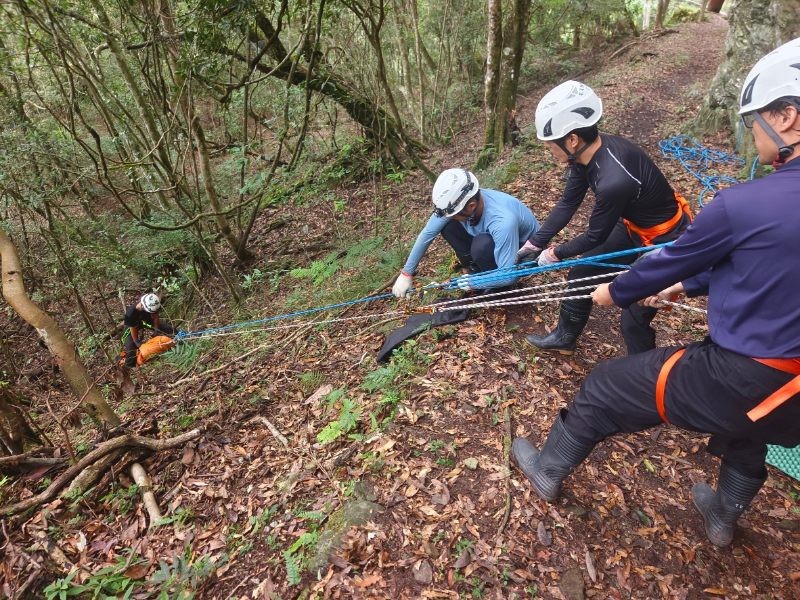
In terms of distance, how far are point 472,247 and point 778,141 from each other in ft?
9.13

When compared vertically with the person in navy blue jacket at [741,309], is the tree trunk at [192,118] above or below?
above

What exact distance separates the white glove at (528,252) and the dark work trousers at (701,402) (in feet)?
6.41

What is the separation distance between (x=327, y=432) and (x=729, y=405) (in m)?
2.90

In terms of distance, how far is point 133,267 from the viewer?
342 inches

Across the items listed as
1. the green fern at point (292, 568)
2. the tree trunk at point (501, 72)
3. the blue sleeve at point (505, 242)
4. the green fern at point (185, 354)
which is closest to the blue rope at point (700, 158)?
the tree trunk at point (501, 72)

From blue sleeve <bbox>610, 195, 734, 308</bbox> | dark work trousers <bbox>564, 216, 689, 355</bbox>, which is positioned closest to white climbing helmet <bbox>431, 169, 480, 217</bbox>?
dark work trousers <bbox>564, 216, 689, 355</bbox>

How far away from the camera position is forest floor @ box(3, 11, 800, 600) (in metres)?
2.68

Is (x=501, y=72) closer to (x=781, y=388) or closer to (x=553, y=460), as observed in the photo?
(x=553, y=460)

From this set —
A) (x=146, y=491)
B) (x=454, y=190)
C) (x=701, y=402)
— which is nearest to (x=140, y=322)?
→ (x=146, y=491)

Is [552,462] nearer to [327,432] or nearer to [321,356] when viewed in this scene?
[327,432]

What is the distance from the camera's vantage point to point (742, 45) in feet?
25.8

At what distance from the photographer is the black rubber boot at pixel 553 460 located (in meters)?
2.73

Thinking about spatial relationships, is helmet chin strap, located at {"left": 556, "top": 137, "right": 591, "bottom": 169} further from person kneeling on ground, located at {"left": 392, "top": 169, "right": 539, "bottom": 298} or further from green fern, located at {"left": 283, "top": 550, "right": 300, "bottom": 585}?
green fern, located at {"left": 283, "top": 550, "right": 300, "bottom": 585}

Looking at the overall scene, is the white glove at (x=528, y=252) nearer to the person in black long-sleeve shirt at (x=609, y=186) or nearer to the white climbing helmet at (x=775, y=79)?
the person in black long-sleeve shirt at (x=609, y=186)
